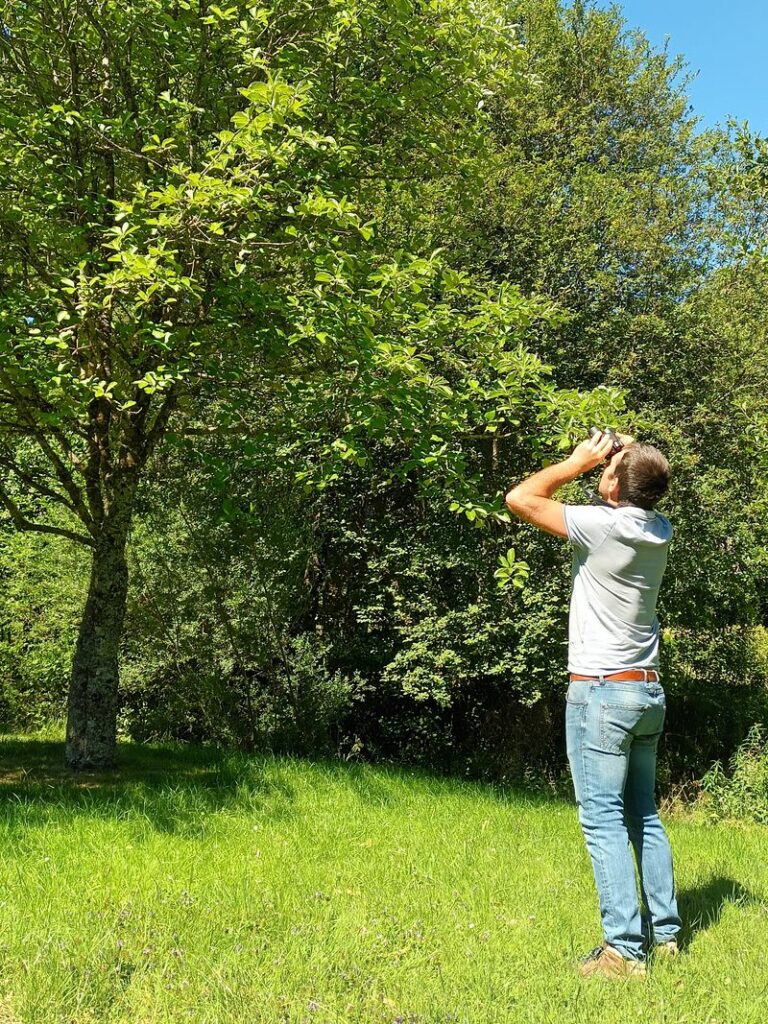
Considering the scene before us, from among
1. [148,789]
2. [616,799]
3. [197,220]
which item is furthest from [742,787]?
[197,220]

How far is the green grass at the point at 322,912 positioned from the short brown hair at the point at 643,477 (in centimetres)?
181

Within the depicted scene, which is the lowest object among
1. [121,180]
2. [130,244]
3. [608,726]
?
[608,726]

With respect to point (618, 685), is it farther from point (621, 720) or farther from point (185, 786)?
point (185, 786)

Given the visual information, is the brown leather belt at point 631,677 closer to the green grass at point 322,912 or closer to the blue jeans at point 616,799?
the blue jeans at point 616,799

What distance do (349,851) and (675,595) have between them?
6.44 meters

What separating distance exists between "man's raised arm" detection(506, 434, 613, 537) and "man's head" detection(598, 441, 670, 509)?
4.2 inches

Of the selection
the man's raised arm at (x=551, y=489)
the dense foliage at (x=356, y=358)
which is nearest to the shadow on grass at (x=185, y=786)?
the dense foliage at (x=356, y=358)

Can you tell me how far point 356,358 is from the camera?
5.52m

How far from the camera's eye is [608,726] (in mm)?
3162

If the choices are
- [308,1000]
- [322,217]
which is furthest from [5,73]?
[308,1000]

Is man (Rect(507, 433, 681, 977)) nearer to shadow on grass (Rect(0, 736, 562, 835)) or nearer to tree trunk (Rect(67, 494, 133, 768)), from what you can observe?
→ shadow on grass (Rect(0, 736, 562, 835))

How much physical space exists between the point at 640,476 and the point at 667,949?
6.22 feet

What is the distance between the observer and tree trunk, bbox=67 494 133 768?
271 inches

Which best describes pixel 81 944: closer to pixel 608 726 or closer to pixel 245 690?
pixel 608 726
